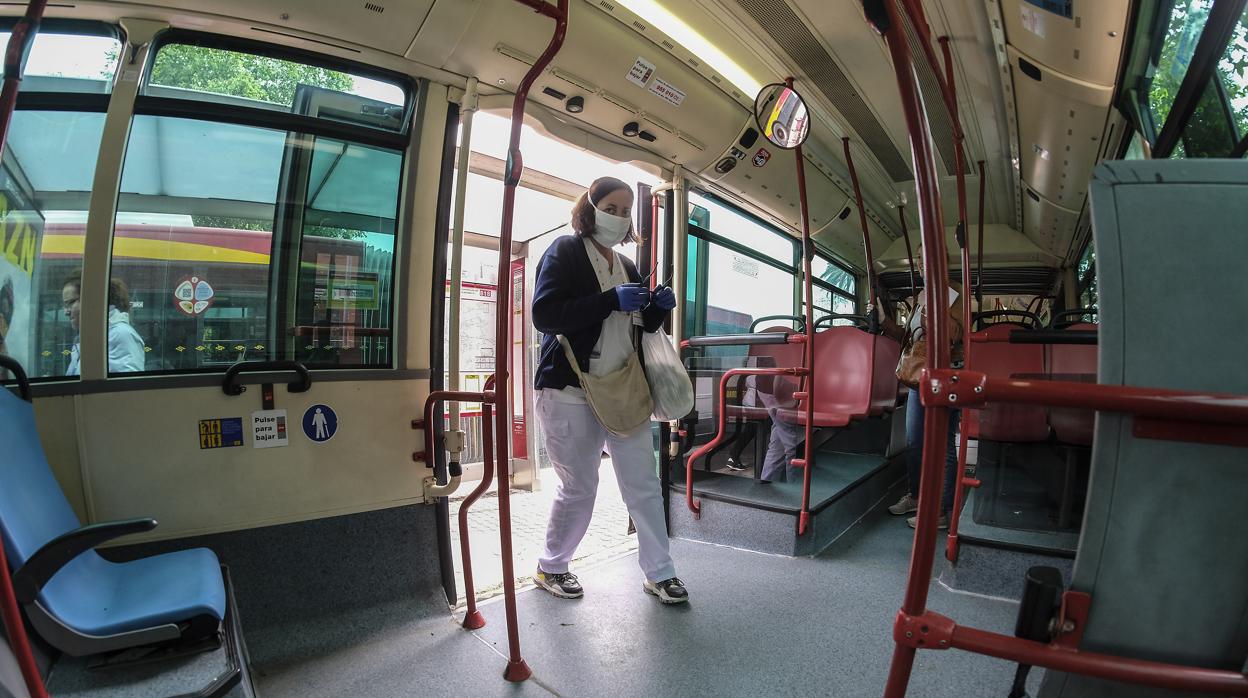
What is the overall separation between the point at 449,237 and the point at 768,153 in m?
2.38

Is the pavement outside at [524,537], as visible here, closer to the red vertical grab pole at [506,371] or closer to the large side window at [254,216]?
the red vertical grab pole at [506,371]

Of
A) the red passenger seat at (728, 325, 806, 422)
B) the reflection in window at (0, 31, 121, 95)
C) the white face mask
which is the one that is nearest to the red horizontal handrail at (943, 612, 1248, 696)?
the white face mask

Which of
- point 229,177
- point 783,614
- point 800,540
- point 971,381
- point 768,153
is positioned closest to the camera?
point 971,381

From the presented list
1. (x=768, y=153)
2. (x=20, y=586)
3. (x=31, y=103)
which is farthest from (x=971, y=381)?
(x=768, y=153)

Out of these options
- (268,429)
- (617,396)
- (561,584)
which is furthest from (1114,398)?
(268,429)

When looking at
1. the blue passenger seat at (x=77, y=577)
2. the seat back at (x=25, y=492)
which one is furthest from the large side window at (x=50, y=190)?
the seat back at (x=25, y=492)

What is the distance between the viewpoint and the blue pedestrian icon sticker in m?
2.12

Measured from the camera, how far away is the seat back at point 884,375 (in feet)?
12.8

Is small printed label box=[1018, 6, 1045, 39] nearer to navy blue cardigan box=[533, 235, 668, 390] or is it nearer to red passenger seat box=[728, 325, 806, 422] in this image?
red passenger seat box=[728, 325, 806, 422]

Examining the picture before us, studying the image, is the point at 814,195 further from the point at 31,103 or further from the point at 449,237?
the point at 31,103

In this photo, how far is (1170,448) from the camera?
0.63 meters

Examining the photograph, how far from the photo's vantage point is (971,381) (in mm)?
749

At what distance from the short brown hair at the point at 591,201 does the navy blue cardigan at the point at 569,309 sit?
0.07m

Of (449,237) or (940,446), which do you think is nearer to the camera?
(940,446)
